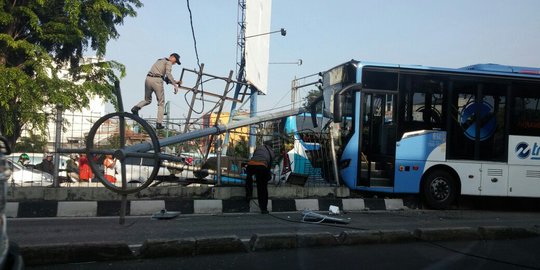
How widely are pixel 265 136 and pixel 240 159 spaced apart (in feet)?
2.43

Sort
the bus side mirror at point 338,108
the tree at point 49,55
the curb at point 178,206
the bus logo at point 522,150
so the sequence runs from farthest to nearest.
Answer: the tree at point 49,55 < the bus logo at point 522,150 < the bus side mirror at point 338,108 < the curb at point 178,206

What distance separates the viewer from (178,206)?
928 centimetres

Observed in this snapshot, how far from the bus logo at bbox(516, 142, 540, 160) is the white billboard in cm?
1064

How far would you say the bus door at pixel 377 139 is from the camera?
33.3 feet

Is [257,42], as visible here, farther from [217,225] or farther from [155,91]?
[217,225]

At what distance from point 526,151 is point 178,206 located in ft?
25.2

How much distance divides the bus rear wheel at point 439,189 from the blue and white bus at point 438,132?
2cm

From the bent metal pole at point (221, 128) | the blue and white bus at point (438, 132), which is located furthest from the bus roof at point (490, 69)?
the bent metal pole at point (221, 128)

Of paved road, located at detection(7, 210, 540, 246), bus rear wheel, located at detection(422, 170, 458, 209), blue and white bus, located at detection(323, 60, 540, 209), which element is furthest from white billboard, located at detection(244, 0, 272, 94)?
paved road, located at detection(7, 210, 540, 246)

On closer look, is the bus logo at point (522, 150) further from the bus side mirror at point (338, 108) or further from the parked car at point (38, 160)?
the parked car at point (38, 160)

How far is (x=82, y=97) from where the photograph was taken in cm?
1653

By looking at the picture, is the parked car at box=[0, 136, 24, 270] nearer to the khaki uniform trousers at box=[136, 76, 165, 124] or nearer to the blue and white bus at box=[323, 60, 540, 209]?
the khaki uniform trousers at box=[136, 76, 165, 124]

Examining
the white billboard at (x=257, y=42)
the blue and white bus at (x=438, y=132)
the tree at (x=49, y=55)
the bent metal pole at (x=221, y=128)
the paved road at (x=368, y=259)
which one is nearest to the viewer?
the paved road at (x=368, y=259)

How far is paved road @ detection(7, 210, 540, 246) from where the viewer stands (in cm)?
649
